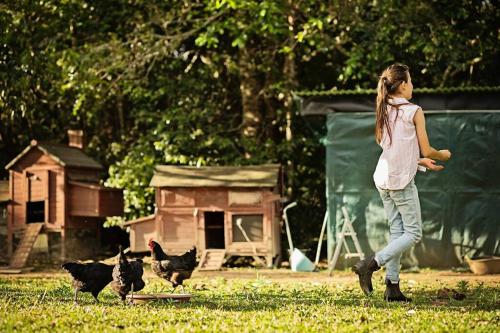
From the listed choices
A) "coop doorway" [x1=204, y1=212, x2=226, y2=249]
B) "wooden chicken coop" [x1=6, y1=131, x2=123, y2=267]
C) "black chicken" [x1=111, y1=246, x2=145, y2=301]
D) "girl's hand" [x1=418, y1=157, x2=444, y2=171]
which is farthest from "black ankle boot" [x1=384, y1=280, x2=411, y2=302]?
"wooden chicken coop" [x1=6, y1=131, x2=123, y2=267]

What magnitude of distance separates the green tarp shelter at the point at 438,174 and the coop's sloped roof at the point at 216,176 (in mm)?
1331

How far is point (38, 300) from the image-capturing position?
23.7 ft

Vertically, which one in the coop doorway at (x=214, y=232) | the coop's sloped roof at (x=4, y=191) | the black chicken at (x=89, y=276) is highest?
the coop's sloped roof at (x=4, y=191)

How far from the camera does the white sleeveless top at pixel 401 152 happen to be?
285 inches

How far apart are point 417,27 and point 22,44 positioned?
712cm

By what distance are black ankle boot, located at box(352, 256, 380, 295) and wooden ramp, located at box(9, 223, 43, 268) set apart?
7118 millimetres

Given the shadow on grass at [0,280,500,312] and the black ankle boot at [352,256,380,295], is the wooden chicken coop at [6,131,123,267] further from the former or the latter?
the black ankle boot at [352,256,380,295]

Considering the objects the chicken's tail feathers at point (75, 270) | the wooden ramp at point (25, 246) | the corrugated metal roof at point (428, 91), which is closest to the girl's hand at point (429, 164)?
the chicken's tail feathers at point (75, 270)

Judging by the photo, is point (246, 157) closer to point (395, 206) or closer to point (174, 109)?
point (174, 109)

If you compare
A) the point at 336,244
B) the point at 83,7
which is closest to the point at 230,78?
the point at 83,7

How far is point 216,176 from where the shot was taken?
44.4 feet

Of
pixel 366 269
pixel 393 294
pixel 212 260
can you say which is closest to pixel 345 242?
pixel 212 260

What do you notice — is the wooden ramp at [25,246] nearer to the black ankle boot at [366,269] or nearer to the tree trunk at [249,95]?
the tree trunk at [249,95]

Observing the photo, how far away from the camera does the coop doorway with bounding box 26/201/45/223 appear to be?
1466 centimetres
